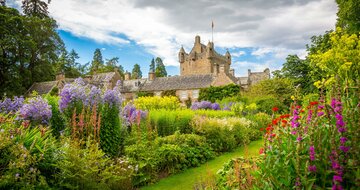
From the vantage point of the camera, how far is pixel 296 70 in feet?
98.1

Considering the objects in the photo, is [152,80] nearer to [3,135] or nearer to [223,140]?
[223,140]

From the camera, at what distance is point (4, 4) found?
3312 centimetres

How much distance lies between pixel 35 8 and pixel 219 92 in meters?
27.8

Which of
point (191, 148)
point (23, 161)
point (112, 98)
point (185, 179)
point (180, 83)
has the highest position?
point (180, 83)

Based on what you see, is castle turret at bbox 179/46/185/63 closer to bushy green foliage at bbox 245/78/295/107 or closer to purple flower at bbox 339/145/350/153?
bushy green foliage at bbox 245/78/295/107

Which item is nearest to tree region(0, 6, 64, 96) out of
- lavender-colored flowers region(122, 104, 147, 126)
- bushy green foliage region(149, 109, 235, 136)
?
bushy green foliage region(149, 109, 235, 136)

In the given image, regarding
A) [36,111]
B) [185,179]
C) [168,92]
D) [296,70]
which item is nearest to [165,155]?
[185,179]

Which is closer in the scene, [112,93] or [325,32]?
[112,93]

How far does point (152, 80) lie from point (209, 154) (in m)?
40.7

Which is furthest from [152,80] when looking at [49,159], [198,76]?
[49,159]

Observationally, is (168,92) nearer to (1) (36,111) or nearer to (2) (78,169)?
(1) (36,111)

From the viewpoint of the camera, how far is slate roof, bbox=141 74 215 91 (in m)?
43.2

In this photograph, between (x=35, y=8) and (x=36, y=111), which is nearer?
(x=36, y=111)

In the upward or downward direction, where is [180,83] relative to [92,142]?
upward
